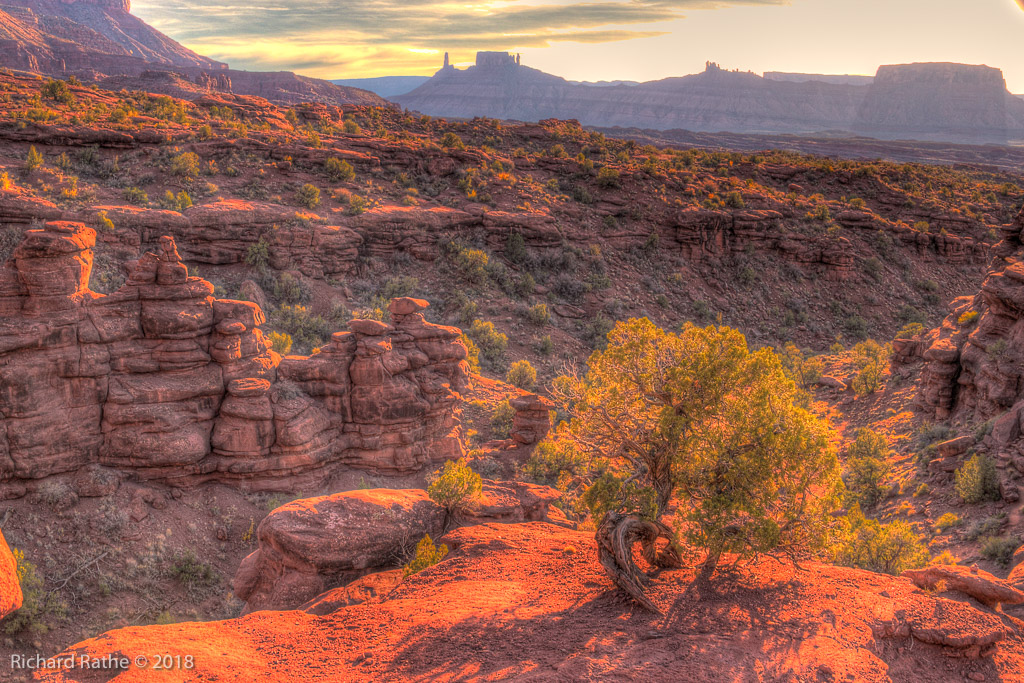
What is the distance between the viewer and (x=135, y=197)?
99.5 ft

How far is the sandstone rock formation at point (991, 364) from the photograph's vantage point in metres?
18.7

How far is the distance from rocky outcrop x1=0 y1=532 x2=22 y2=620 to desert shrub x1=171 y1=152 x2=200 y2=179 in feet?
102

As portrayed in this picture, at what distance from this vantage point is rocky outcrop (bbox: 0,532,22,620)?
7020 millimetres

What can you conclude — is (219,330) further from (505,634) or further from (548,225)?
→ (548,225)

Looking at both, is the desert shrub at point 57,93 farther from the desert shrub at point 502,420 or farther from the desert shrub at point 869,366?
the desert shrub at point 869,366

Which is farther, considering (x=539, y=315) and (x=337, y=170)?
(x=337, y=170)

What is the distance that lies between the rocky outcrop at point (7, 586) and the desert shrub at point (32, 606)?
238 inches

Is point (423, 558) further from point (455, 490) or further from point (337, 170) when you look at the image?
point (337, 170)

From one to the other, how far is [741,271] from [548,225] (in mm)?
14804

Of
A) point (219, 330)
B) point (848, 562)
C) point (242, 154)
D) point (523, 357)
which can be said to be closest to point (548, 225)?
point (523, 357)

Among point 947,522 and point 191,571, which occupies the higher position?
point 947,522

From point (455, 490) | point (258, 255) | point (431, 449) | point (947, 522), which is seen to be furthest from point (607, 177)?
point (455, 490)

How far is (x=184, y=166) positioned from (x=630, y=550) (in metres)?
33.3

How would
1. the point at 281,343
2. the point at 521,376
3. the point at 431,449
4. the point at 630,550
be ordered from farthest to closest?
the point at 521,376
the point at 281,343
the point at 431,449
the point at 630,550
